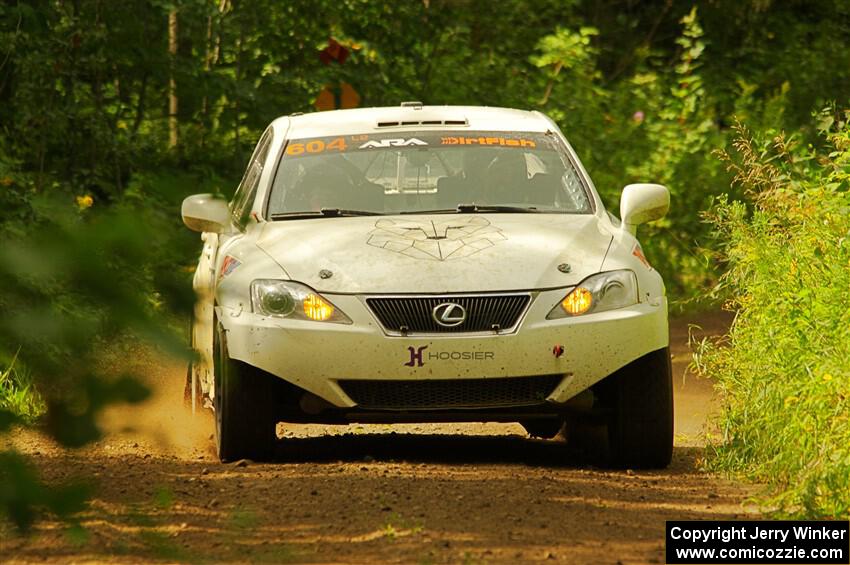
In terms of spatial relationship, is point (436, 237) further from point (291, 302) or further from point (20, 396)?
point (20, 396)

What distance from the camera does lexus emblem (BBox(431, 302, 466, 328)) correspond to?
7.13 meters

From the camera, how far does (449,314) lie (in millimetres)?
7125

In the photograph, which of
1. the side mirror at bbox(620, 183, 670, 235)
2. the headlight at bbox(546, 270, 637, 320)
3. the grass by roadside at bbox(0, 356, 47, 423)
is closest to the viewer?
the grass by roadside at bbox(0, 356, 47, 423)

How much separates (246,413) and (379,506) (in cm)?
133

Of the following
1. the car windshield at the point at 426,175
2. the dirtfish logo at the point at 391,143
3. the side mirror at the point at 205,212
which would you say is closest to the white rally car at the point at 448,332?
the car windshield at the point at 426,175

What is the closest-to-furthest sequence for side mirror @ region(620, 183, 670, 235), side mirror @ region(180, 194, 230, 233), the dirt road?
side mirror @ region(180, 194, 230, 233)
the dirt road
side mirror @ region(620, 183, 670, 235)

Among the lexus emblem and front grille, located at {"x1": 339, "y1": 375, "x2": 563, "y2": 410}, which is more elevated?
the lexus emblem

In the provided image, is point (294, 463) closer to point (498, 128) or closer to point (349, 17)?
point (498, 128)

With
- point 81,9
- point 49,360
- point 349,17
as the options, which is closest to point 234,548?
point 49,360

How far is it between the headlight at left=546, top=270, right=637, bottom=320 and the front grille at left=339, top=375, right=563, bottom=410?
29 centimetres

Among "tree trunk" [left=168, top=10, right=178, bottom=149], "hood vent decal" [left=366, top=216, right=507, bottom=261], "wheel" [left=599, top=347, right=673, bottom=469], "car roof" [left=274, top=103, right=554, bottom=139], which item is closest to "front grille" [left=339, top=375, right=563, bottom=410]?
"wheel" [left=599, top=347, right=673, bottom=469]

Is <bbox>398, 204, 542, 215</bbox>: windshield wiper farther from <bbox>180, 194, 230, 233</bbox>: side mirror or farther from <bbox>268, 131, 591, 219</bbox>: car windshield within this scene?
<bbox>180, 194, 230, 233</bbox>: side mirror

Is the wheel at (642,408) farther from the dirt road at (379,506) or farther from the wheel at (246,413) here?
the wheel at (246,413)

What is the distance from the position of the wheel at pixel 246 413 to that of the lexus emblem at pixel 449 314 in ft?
2.52
